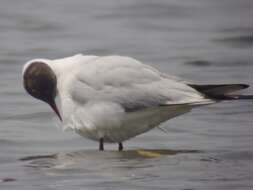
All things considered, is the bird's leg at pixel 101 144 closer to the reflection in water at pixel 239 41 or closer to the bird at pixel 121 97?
the bird at pixel 121 97

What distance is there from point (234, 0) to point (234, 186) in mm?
11618

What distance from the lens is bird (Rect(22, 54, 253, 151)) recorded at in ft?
34.1

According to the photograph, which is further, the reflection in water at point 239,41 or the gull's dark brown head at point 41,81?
the reflection in water at point 239,41

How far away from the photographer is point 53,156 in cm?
1090

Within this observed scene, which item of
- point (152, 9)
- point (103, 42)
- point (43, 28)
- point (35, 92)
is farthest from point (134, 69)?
point (152, 9)

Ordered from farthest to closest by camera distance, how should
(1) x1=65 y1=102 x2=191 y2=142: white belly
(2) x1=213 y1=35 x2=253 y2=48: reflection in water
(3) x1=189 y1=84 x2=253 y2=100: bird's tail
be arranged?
Answer: (2) x1=213 y1=35 x2=253 y2=48: reflection in water < (3) x1=189 y1=84 x2=253 y2=100: bird's tail < (1) x1=65 y1=102 x2=191 y2=142: white belly

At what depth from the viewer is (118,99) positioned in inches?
409

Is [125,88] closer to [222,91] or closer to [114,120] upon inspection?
[114,120]

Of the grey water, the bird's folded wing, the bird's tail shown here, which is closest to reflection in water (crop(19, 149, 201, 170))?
the grey water

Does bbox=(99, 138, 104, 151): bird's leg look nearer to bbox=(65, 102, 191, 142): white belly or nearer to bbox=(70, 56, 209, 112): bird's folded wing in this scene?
bbox=(65, 102, 191, 142): white belly

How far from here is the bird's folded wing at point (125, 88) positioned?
34.1ft

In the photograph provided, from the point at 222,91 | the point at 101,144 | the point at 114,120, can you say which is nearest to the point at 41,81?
the point at 101,144

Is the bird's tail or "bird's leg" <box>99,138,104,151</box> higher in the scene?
the bird's tail

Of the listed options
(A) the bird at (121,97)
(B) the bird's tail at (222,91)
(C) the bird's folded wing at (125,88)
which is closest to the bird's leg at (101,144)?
(A) the bird at (121,97)
